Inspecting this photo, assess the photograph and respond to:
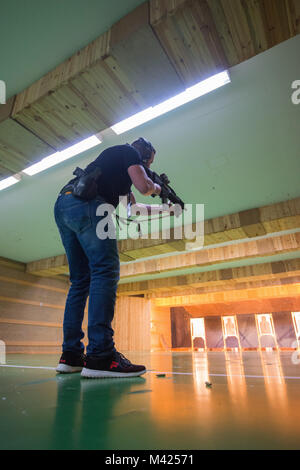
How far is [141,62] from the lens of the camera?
72.1 inches

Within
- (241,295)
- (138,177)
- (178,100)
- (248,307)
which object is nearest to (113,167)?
(138,177)

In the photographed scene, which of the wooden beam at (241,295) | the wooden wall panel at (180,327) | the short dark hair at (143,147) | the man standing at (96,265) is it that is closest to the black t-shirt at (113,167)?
the man standing at (96,265)

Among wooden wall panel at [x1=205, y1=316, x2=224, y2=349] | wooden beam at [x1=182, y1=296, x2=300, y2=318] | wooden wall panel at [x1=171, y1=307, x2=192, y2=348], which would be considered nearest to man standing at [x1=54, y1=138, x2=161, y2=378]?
wooden beam at [x1=182, y1=296, x2=300, y2=318]

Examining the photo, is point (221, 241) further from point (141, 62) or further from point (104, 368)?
point (104, 368)

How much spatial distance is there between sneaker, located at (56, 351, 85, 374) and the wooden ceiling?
1.85m

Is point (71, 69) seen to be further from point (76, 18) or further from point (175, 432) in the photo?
point (175, 432)

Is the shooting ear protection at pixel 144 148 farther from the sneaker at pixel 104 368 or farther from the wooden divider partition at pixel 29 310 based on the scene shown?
the wooden divider partition at pixel 29 310

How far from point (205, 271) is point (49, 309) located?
4537mm

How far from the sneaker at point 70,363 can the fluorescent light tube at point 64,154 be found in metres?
2.22

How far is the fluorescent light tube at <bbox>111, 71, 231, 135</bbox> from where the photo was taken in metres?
2.29

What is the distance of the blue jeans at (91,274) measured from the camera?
122cm

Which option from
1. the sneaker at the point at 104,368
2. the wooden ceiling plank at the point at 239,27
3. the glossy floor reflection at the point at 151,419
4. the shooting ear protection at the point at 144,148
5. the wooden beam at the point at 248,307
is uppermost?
the wooden ceiling plank at the point at 239,27

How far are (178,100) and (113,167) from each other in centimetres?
139

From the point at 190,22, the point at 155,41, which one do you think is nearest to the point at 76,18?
the point at 155,41
